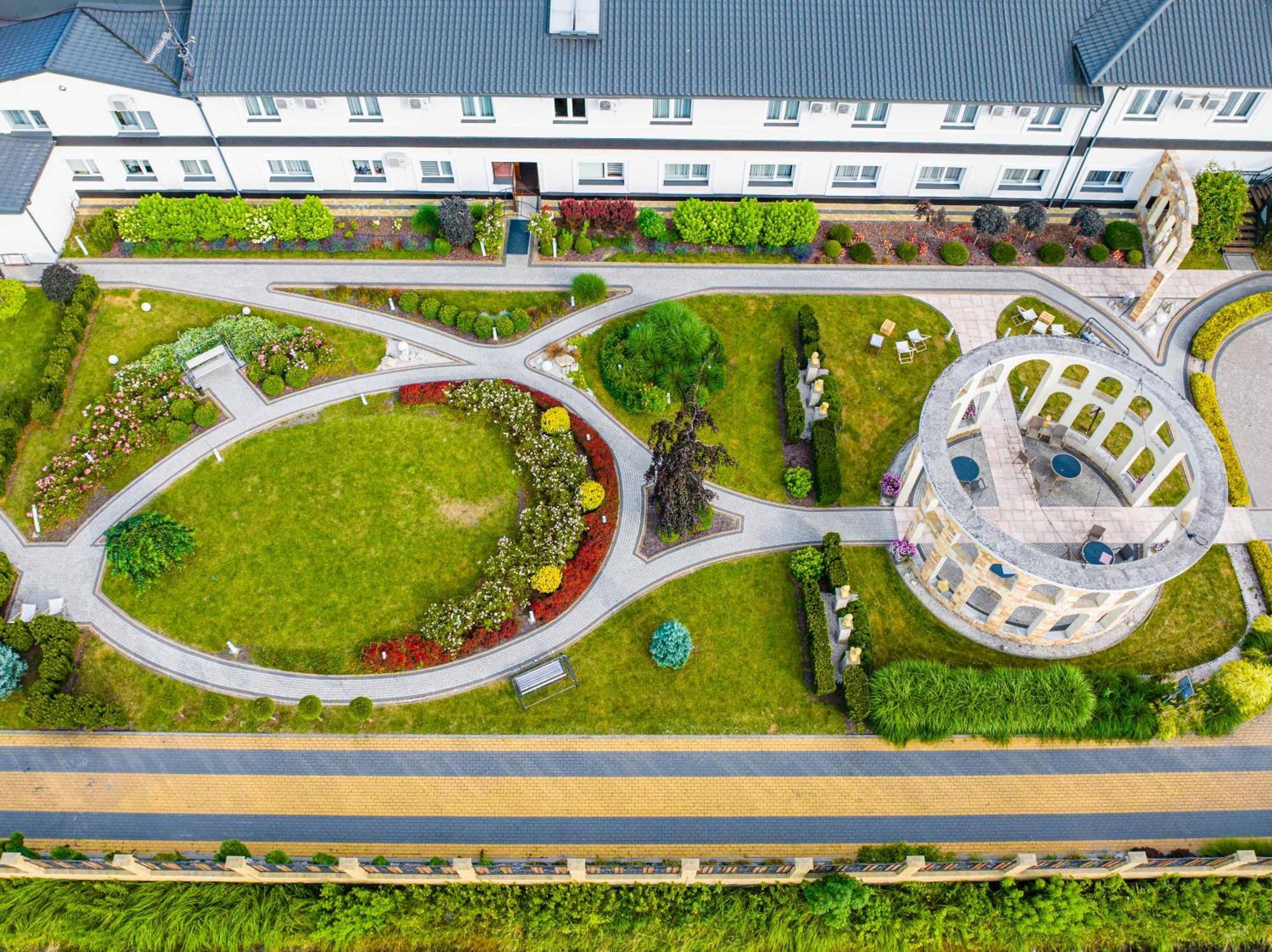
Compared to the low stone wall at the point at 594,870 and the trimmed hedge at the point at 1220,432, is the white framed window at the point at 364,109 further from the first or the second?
the trimmed hedge at the point at 1220,432

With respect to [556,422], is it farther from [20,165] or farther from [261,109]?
[20,165]

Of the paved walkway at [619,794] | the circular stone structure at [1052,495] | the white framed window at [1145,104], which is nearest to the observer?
the paved walkway at [619,794]

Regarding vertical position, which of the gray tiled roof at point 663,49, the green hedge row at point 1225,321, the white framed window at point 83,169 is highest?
the gray tiled roof at point 663,49

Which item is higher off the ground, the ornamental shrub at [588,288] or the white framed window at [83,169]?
the white framed window at [83,169]

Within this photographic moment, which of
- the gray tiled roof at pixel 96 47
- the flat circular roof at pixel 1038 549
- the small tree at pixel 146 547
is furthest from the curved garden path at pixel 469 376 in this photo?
the gray tiled roof at pixel 96 47

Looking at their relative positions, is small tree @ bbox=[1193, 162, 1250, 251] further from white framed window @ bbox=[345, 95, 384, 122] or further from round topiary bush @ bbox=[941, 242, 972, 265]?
white framed window @ bbox=[345, 95, 384, 122]

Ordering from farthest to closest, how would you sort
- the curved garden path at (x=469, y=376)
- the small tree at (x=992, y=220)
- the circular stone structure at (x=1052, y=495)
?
the small tree at (x=992, y=220), the curved garden path at (x=469, y=376), the circular stone structure at (x=1052, y=495)
